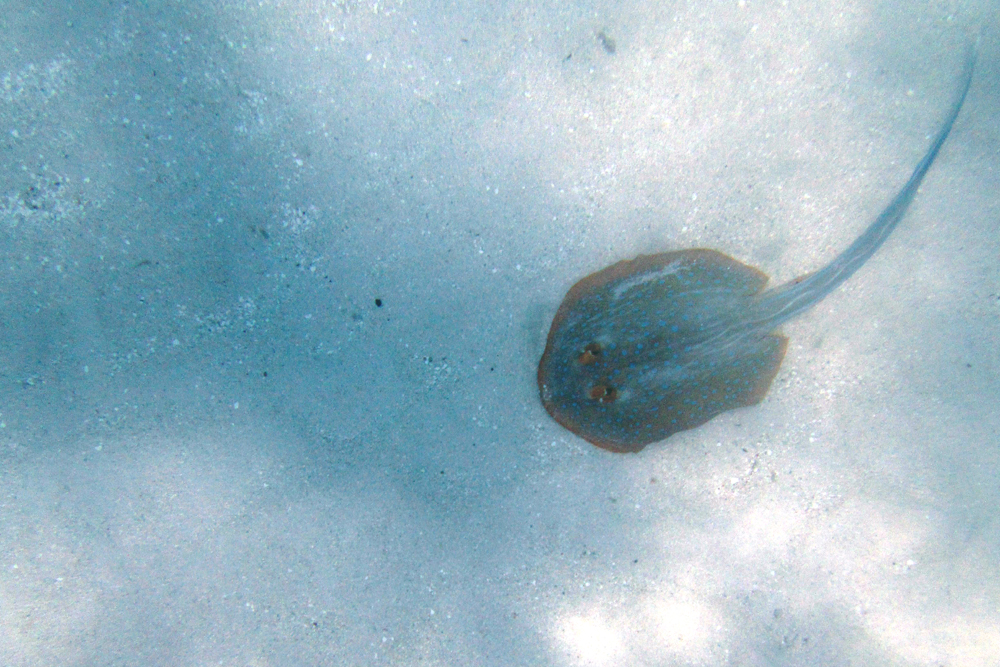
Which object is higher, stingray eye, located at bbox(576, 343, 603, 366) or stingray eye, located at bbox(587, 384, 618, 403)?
stingray eye, located at bbox(576, 343, 603, 366)

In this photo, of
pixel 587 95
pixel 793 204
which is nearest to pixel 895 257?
pixel 793 204

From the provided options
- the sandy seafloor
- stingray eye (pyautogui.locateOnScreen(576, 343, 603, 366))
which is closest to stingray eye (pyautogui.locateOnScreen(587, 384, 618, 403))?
stingray eye (pyautogui.locateOnScreen(576, 343, 603, 366))

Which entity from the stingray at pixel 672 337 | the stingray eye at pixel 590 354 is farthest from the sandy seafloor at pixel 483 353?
the stingray eye at pixel 590 354

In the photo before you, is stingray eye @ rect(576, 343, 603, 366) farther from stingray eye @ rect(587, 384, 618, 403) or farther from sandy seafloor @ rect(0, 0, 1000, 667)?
sandy seafloor @ rect(0, 0, 1000, 667)

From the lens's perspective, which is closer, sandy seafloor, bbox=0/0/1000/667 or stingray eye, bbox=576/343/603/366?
stingray eye, bbox=576/343/603/366

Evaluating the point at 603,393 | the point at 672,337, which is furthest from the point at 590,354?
the point at 672,337

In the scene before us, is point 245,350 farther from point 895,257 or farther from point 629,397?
point 895,257

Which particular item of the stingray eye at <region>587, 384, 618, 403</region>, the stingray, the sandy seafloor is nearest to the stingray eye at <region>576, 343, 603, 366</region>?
the stingray

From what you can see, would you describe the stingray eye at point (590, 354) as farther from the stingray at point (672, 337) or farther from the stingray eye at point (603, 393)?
the stingray eye at point (603, 393)
